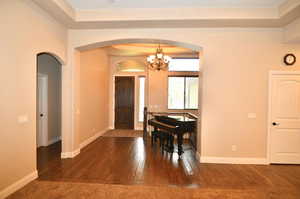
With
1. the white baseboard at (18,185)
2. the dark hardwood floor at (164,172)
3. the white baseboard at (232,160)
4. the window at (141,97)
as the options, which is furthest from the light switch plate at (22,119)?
the window at (141,97)

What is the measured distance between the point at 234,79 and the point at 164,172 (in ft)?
8.67

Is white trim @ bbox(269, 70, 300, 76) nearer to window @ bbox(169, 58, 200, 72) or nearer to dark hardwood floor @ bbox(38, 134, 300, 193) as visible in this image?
dark hardwood floor @ bbox(38, 134, 300, 193)

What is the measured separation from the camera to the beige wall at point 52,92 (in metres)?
5.68

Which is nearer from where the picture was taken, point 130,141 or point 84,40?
point 84,40

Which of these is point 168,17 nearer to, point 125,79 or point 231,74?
point 231,74

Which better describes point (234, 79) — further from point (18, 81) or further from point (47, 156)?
point (47, 156)

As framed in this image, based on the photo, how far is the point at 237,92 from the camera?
4348mm

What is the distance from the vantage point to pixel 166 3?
3.70m

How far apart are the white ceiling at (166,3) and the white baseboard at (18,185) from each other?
3.41m

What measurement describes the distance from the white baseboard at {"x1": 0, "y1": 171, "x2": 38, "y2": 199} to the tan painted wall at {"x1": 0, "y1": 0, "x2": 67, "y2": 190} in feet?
0.21

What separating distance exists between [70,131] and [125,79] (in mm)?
4399

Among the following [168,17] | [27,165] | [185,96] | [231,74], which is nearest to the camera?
[27,165]

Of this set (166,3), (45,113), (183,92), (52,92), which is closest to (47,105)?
(45,113)

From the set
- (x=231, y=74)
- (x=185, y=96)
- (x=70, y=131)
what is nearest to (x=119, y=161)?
(x=70, y=131)
